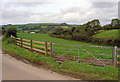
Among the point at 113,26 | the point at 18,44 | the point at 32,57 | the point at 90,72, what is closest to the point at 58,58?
the point at 32,57

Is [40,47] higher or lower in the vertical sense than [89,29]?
lower

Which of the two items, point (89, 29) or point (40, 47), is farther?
point (89, 29)

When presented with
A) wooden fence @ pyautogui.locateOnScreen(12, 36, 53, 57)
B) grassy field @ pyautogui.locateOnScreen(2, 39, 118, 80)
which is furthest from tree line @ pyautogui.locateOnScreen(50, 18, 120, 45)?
grassy field @ pyautogui.locateOnScreen(2, 39, 118, 80)

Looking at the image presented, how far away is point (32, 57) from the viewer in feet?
27.3

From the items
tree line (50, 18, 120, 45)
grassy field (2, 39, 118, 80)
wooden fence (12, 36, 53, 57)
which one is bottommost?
grassy field (2, 39, 118, 80)

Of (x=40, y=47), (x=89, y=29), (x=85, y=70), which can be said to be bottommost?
(x=85, y=70)

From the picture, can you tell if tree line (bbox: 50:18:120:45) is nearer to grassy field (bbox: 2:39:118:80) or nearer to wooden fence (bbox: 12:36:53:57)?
wooden fence (bbox: 12:36:53:57)

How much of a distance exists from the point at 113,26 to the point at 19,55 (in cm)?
1843

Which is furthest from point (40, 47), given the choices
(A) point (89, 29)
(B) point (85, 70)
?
(A) point (89, 29)

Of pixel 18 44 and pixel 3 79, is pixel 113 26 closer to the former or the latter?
pixel 18 44

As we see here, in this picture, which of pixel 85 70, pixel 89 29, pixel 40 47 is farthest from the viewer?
pixel 89 29

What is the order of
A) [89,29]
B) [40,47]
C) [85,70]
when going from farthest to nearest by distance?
1. [89,29]
2. [40,47]
3. [85,70]

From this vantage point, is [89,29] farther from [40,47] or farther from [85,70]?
[85,70]

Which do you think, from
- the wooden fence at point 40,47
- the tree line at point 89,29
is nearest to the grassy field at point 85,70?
the wooden fence at point 40,47
